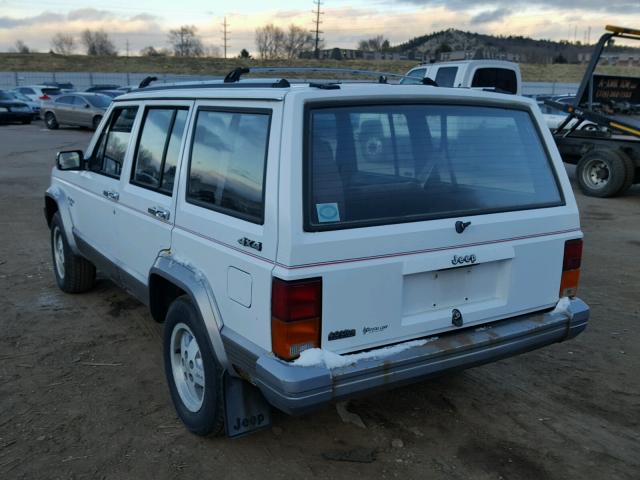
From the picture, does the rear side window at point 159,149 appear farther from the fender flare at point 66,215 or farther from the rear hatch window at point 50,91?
the rear hatch window at point 50,91

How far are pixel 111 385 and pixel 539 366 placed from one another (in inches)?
116

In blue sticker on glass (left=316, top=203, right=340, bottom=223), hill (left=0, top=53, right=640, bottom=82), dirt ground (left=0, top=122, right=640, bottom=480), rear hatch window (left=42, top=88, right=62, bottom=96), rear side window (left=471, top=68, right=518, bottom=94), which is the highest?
hill (left=0, top=53, right=640, bottom=82)

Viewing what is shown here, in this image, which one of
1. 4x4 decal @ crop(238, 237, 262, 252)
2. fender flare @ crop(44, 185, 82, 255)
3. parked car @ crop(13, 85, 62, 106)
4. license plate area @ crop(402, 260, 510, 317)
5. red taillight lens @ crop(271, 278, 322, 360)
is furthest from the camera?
parked car @ crop(13, 85, 62, 106)

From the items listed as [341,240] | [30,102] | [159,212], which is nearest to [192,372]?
[159,212]

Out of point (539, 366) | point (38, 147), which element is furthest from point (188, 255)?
point (38, 147)

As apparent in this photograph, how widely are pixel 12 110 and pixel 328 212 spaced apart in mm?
27363

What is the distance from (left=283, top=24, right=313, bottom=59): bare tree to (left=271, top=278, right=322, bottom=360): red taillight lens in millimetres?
95342

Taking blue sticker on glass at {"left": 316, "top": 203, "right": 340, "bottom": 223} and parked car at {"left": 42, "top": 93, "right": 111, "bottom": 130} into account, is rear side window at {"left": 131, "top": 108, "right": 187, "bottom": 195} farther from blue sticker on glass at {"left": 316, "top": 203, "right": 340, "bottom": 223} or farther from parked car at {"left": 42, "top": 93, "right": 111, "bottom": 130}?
parked car at {"left": 42, "top": 93, "right": 111, "bottom": 130}

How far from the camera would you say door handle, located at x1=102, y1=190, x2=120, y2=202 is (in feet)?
13.8

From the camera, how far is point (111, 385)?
402 centimetres

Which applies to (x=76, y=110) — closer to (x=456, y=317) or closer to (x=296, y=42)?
(x=456, y=317)

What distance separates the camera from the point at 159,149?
3748 mm

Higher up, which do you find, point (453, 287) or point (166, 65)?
point (166, 65)

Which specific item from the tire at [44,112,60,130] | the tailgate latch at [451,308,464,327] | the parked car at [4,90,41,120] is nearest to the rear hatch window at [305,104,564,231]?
the tailgate latch at [451,308,464,327]
